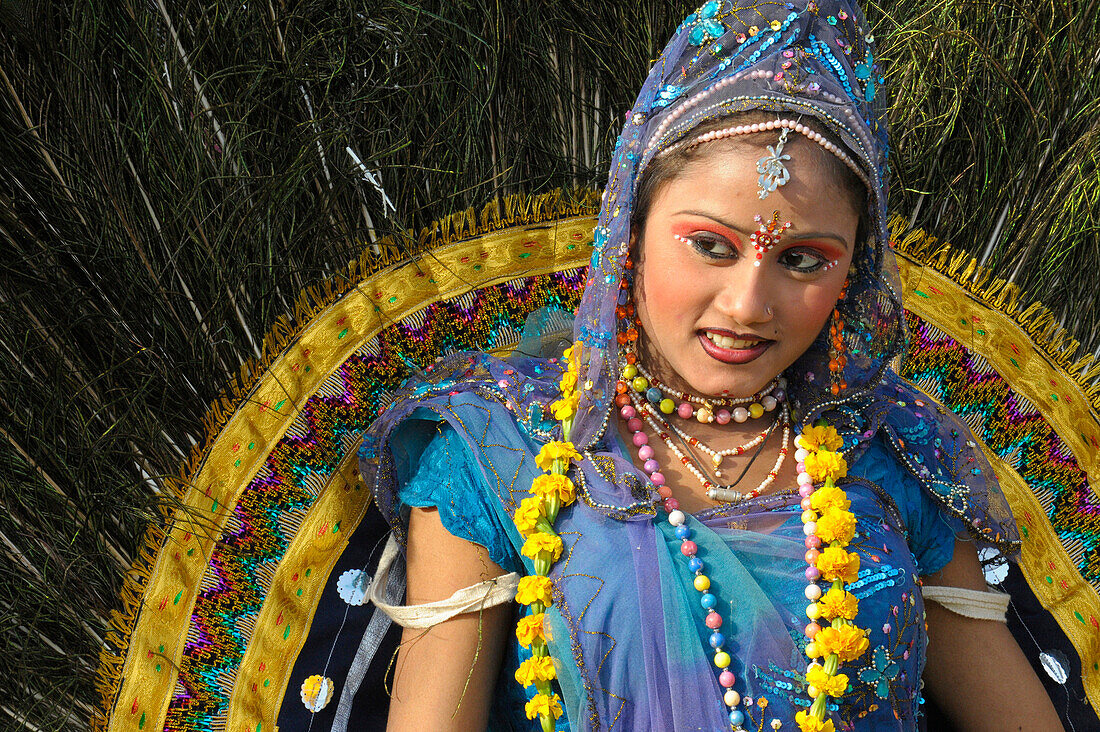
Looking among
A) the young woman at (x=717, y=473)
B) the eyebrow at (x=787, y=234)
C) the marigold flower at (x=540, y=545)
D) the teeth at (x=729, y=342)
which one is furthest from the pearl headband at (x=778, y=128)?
the marigold flower at (x=540, y=545)

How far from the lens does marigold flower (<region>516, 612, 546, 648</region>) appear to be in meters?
1.64

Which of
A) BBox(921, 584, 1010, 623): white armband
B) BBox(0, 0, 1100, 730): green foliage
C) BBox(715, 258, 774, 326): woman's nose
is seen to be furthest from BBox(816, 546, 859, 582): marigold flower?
BBox(0, 0, 1100, 730): green foliage

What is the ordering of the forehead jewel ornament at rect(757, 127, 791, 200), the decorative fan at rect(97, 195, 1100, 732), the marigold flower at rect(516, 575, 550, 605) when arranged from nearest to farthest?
the forehead jewel ornament at rect(757, 127, 791, 200)
the marigold flower at rect(516, 575, 550, 605)
the decorative fan at rect(97, 195, 1100, 732)

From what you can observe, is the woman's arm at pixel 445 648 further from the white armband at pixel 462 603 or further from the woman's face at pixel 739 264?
the woman's face at pixel 739 264

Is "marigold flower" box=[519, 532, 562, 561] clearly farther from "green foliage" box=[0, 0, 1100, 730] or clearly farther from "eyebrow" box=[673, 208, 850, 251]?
"green foliage" box=[0, 0, 1100, 730]

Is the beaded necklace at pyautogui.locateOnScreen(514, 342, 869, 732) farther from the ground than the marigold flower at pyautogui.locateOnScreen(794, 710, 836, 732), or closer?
farther from the ground

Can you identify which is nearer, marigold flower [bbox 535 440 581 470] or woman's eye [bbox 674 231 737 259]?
woman's eye [bbox 674 231 737 259]

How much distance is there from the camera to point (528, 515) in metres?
1.65

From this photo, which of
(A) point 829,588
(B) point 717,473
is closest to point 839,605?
(A) point 829,588

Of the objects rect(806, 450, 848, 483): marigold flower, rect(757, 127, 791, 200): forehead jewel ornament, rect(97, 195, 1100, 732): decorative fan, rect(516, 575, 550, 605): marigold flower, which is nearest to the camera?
rect(757, 127, 791, 200): forehead jewel ornament

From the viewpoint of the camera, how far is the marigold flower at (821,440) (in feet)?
5.88

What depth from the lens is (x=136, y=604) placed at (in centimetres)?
183

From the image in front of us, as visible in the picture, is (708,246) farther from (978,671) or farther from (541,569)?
(978,671)

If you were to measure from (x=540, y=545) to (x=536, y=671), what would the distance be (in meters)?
0.20
